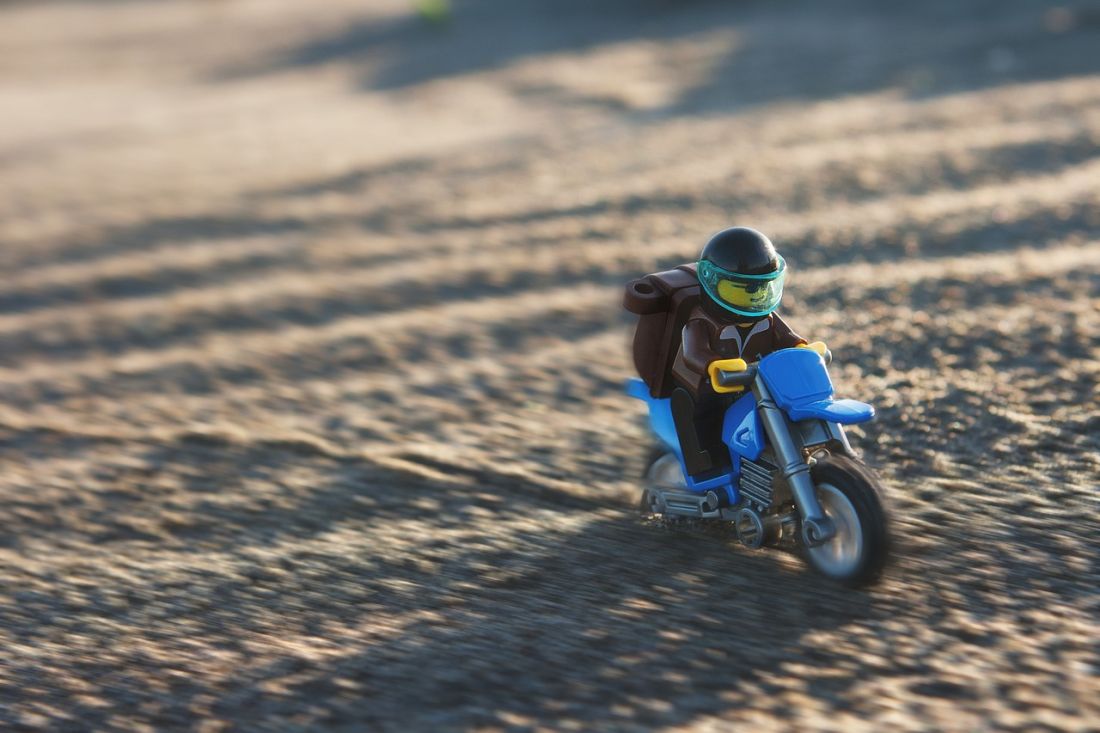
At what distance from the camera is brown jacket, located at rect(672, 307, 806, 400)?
3.77m

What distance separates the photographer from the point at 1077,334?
5.40m

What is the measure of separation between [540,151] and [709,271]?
729cm

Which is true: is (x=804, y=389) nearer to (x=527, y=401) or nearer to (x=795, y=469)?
(x=795, y=469)

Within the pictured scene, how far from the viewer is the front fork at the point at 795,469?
344 cm

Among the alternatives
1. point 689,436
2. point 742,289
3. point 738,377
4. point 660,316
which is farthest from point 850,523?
point 660,316

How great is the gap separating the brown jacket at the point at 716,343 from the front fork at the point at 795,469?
204 millimetres

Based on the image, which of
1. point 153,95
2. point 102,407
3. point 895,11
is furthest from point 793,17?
point 102,407

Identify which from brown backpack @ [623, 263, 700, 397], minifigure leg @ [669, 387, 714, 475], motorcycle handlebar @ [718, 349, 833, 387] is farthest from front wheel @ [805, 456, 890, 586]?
brown backpack @ [623, 263, 700, 397]

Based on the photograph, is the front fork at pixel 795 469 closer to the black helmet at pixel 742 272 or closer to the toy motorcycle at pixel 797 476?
the toy motorcycle at pixel 797 476

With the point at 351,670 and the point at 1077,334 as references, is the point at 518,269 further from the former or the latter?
the point at 351,670

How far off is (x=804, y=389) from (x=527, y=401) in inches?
89.2

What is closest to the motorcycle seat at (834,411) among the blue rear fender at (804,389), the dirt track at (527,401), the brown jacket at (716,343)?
the blue rear fender at (804,389)

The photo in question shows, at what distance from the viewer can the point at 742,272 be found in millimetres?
3650

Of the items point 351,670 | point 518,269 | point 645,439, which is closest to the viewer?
point 351,670
